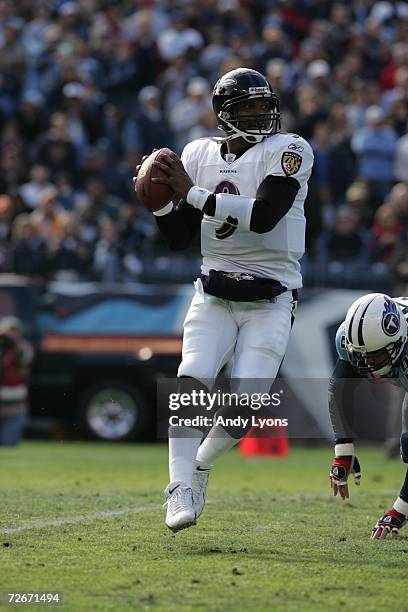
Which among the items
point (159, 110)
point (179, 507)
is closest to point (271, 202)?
point (179, 507)

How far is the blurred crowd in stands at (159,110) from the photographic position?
527 inches

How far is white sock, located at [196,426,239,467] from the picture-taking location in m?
5.77

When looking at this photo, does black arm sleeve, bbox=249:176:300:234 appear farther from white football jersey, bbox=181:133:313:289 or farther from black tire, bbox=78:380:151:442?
black tire, bbox=78:380:151:442

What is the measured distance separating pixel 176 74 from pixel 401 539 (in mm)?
10412

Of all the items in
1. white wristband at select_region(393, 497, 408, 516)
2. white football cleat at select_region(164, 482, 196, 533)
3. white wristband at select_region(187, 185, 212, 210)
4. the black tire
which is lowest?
the black tire

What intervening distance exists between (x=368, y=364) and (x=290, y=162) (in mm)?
985

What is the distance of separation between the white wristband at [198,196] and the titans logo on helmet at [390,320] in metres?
0.93

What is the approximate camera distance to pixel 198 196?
5.67 metres

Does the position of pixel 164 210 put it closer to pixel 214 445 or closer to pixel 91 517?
pixel 214 445

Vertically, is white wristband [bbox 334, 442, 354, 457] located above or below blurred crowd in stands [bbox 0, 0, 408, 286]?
below

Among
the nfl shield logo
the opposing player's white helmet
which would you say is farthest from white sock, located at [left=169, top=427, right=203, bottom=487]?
the nfl shield logo

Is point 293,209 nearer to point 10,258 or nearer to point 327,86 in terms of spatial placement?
point 10,258

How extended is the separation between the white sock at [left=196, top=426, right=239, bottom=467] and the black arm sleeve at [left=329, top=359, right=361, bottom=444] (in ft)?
1.64

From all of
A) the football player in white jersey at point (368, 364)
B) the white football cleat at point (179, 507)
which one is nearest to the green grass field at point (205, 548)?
the white football cleat at point (179, 507)
